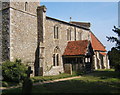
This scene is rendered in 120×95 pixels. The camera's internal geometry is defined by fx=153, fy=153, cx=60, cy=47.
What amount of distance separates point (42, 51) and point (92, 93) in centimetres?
1319

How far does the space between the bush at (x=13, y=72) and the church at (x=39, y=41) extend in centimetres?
166

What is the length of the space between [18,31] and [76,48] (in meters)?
10.6

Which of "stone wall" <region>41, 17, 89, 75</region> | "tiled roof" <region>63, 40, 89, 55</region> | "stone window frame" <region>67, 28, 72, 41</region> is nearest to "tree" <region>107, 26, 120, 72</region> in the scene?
"tiled roof" <region>63, 40, 89, 55</region>

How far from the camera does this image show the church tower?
18.2 m

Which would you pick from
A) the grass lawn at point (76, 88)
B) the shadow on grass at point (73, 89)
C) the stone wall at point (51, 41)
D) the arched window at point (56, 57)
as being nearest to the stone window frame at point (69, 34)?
the stone wall at point (51, 41)

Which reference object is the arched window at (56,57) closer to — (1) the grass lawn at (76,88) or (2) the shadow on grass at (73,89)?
(1) the grass lawn at (76,88)

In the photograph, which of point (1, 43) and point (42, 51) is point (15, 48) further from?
point (42, 51)

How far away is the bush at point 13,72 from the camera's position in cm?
1537

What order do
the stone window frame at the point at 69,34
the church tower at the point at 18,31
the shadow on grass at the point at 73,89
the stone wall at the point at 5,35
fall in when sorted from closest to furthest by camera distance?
1. the shadow on grass at the point at 73,89
2. the stone wall at the point at 5,35
3. the church tower at the point at 18,31
4. the stone window frame at the point at 69,34

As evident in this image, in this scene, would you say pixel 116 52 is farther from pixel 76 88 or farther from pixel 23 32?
pixel 23 32

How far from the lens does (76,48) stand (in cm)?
2580

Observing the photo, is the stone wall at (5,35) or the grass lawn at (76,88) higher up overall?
the stone wall at (5,35)

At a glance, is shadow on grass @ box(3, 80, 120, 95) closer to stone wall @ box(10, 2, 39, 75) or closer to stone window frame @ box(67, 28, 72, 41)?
stone wall @ box(10, 2, 39, 75)

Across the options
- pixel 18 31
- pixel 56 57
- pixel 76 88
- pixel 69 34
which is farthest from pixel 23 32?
pixel 76 88
